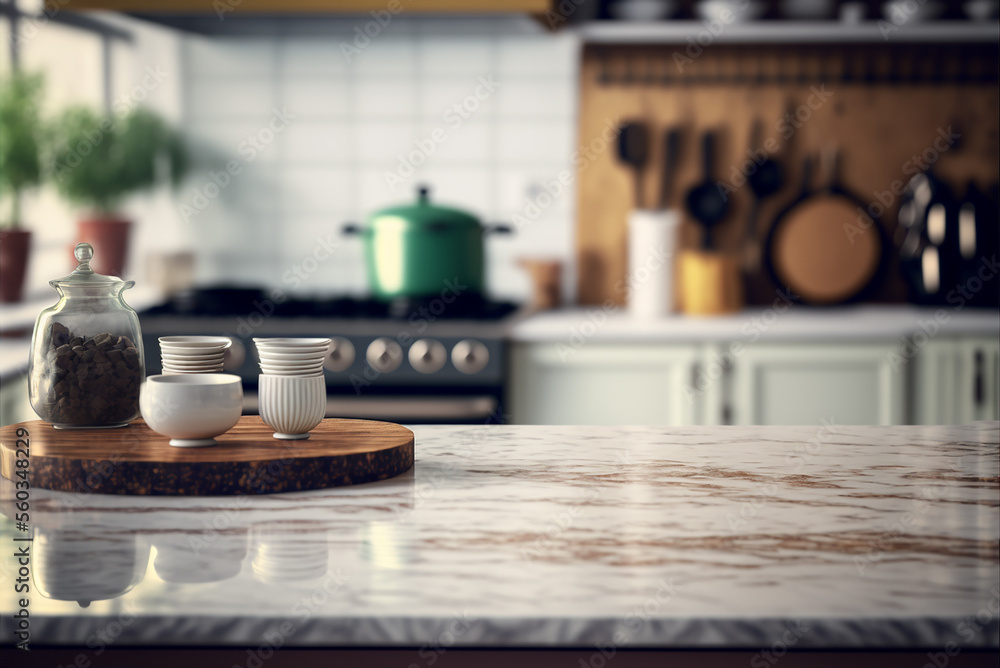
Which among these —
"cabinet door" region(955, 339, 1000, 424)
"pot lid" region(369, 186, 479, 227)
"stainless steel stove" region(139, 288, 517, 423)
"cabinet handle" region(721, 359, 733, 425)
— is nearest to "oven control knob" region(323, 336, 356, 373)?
"stainless steel stove" region(139, 288, 517, 423)

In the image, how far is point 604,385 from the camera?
2.80 m

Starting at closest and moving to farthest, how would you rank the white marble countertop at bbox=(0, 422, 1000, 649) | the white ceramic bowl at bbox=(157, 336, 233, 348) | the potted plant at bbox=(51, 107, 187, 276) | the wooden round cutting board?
1. the white marble countertop at bbox=(0, 422, 1000, 649)
2. the wooden round cutting board
3. the white ceramic bowl at bbox=(157, 336, 233, 348)
4. the potted plant at bbox=(51, 107, 187, 276)

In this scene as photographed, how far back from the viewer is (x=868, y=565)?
3.04 feet

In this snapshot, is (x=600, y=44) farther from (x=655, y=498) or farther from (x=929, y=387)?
(x=655, y=498)

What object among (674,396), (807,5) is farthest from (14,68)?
(807,5)

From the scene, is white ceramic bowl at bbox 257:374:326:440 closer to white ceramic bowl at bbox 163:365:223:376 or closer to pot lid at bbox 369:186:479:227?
white ceramic bowl at bbox 163:365:223:376

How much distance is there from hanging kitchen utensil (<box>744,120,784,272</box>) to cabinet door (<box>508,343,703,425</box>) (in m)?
0.61

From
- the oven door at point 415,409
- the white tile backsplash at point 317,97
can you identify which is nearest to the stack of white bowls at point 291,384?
the oven door at point 415,409

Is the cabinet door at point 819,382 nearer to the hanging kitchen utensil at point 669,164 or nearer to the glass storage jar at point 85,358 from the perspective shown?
the hanging kitchen utensil at point 669,164

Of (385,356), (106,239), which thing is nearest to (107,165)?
(106,239)

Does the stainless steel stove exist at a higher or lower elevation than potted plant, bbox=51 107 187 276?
lower

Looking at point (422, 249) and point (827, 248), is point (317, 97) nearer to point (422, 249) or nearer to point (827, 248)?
point (422, 249)

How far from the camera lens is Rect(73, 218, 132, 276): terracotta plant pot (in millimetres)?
3125

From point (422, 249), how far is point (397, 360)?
0.36 metres
